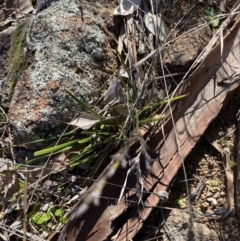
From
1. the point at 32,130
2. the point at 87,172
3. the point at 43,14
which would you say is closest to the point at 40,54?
the point at 43,14

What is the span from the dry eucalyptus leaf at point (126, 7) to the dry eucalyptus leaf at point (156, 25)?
0.22 feet

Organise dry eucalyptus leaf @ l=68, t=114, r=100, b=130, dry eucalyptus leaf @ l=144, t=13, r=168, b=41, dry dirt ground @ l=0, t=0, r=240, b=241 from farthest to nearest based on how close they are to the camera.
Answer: dry eucalyptus leaf @ l=144, t=13, r=168, b=41, dry eucalyptus leaf @ l=68, t=114, r=100, b=130, dry dirt ground @ l=0, t=0, r=240, b=241

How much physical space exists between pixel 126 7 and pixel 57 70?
451mm

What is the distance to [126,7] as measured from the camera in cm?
204

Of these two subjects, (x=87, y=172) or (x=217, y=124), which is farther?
(x=87, y=172)

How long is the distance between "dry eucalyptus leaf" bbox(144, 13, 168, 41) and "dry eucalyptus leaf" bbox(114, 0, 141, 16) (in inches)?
2.6

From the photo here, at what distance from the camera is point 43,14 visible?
1988mm

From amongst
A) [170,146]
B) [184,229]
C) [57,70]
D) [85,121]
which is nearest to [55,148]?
[85,121]

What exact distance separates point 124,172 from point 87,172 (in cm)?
20

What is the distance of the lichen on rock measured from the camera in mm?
1881

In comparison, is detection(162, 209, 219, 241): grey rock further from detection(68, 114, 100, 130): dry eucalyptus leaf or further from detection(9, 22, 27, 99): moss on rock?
detection(9, 22, 27, 99): moss on rock

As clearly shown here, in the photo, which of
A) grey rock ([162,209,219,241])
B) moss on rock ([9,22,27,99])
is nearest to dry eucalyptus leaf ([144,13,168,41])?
moss on rock ([9,22,27,99])

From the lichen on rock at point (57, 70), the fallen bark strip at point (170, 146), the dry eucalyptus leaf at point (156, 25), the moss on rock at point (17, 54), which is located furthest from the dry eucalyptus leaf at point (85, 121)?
the dry eucalyptus leaf at point (156, 25)

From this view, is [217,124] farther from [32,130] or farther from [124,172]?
[32,130]
